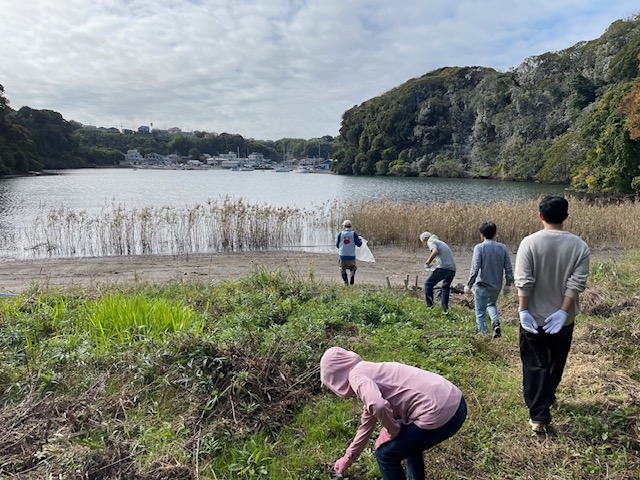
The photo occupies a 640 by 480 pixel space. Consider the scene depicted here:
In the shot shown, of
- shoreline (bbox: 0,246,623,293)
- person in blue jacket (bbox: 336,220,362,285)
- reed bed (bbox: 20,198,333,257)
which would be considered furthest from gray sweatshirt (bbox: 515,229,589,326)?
reed bed (bbox: 20,198,333,257)

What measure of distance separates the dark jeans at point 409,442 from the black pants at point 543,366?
4.12 ft

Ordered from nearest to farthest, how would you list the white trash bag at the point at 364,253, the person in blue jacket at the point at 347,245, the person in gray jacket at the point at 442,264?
1. the person in gray jacket at the point at 442,264
2. the person in blue jacket at the point at 347,245
3. the white trash bag at the point at 364,253

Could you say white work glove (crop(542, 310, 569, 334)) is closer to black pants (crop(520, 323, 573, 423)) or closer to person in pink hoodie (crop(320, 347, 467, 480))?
black pants (crop(520, 323, 573, 423))

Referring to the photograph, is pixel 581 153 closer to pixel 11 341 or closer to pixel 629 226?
pixel 629 226

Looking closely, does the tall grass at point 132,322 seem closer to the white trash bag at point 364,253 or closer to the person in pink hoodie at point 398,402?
the person in pink hoodie at point 398,402

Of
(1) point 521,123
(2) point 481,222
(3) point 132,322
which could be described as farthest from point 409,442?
(1) point 521,123

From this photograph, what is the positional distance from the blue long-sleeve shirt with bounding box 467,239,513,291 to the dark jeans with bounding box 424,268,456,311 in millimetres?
1220

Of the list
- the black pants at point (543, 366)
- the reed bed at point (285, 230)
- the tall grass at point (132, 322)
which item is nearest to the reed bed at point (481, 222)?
the reed bed at point (285, 230)

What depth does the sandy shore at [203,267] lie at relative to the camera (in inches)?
433

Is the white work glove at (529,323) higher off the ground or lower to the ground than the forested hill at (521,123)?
lower

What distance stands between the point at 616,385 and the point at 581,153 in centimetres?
5622

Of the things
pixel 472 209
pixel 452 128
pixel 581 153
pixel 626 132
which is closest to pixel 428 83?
pixel 452 128

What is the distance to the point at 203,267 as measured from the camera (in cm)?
1291

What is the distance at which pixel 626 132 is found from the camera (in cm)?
3056
